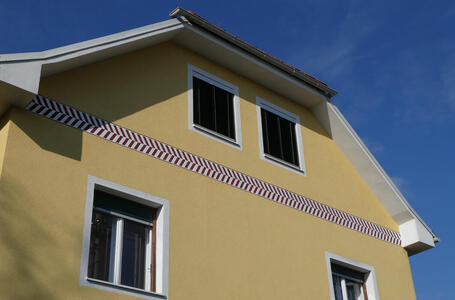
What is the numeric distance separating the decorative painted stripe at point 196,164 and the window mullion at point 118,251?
4.63 ft

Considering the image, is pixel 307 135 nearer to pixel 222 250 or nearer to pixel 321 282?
pixel 321 282

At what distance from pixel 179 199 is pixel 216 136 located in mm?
1968

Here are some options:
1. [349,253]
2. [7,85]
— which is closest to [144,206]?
[7,85]

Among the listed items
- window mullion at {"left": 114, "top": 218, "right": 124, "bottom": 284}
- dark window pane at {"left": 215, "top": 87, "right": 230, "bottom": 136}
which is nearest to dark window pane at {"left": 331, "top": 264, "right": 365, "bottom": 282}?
dark window pane at {"left": 215, "top": 87, "right": 230, "bottom": 136}

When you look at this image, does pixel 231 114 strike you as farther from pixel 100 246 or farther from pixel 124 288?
pixel 124 288

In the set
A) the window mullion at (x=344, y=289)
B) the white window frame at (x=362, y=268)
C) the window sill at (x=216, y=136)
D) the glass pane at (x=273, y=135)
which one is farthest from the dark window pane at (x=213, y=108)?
the window mullion at (x=344, y=289)

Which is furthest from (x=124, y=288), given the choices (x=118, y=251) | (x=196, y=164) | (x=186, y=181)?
(x=196, y=164)

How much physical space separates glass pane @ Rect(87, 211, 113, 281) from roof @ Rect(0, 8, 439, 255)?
2.12m

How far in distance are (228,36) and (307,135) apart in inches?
118

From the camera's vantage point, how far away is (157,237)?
1080cm

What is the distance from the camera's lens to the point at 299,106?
15.4 m

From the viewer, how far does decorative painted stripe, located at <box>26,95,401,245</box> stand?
10.6 meters

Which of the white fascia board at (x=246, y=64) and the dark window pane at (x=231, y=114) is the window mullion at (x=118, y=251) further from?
the white fascia board at (x=246, y=64)

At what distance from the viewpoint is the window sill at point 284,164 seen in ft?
44.6
